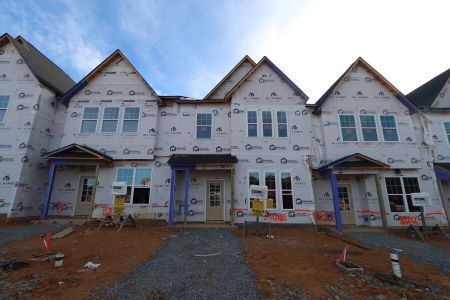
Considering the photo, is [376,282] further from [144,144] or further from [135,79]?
[135,79]

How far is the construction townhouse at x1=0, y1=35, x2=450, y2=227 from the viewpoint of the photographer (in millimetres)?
12008

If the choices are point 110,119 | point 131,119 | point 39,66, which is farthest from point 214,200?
point 39,66

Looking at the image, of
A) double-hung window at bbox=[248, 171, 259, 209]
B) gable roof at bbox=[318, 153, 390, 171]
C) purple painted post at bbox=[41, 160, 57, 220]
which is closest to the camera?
purple painted post at bbox=[41, 160, 57, 220]

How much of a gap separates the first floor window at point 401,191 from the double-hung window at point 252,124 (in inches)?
335

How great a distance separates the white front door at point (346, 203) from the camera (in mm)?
12891

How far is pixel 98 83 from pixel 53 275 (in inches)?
496

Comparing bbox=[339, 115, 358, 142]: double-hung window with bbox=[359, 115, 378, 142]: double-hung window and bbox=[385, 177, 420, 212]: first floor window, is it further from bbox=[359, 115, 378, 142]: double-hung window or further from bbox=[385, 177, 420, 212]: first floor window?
bbox=[385, 177, 420, 212]: first floor window

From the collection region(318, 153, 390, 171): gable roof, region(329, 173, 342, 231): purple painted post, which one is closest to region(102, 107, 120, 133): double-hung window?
region(318, 153, 390, 171): gable roof

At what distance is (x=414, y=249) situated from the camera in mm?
8109

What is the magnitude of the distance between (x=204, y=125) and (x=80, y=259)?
9494 mm

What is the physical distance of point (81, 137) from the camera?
13180 mm

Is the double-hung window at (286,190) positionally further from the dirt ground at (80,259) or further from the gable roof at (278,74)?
the dirt ground at (80,259)

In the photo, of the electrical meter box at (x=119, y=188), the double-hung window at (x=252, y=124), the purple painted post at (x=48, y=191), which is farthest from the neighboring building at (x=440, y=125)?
the purple painted post at (x=48, y=191)

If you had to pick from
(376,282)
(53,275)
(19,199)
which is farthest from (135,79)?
(376,282)
